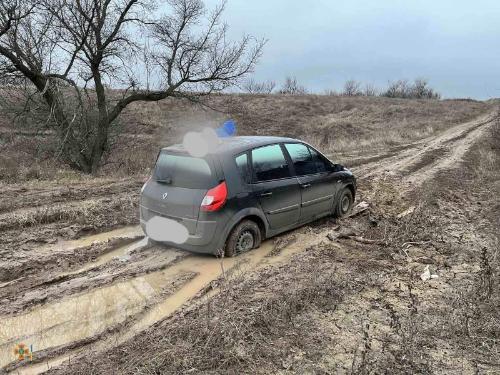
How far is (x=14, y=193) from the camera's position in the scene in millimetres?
8398

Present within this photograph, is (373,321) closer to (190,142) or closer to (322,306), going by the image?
(322,306)

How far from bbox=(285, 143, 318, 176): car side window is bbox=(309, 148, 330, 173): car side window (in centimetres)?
7

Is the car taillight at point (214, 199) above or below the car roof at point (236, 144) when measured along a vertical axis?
below

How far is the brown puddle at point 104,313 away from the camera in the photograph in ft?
12.9

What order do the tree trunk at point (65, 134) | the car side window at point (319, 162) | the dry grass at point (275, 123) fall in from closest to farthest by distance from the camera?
the car side window at point (319, 162) < the tree trunk at point (65, 134) < the dry grass at point (275, 123)

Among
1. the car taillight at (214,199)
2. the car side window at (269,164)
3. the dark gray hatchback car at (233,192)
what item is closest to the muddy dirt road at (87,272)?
the dark gray hatchback car at (233,192)

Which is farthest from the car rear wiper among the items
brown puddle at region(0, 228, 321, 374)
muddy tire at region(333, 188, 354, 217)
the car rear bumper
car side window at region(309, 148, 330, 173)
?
muddy tire at region(333, 188, 354, 217)

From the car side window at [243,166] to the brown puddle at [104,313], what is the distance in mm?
1143

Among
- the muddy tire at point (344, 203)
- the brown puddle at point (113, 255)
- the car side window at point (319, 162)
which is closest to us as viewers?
the brown puddle at point (113, 255)

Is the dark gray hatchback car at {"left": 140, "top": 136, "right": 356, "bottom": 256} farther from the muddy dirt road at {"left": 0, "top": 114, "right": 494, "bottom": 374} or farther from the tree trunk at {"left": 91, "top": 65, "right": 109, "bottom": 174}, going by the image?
the tree trunk at {"left": 91, "top": 65, "right": 109, "bottom": 174}

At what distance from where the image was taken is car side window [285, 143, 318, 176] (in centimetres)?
680

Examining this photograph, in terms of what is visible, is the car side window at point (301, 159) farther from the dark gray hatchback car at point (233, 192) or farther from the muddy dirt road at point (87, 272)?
the muddy dirt road at point (87, 272)

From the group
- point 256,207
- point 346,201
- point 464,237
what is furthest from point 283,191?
point 464,237

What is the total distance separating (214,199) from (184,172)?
63 cm
